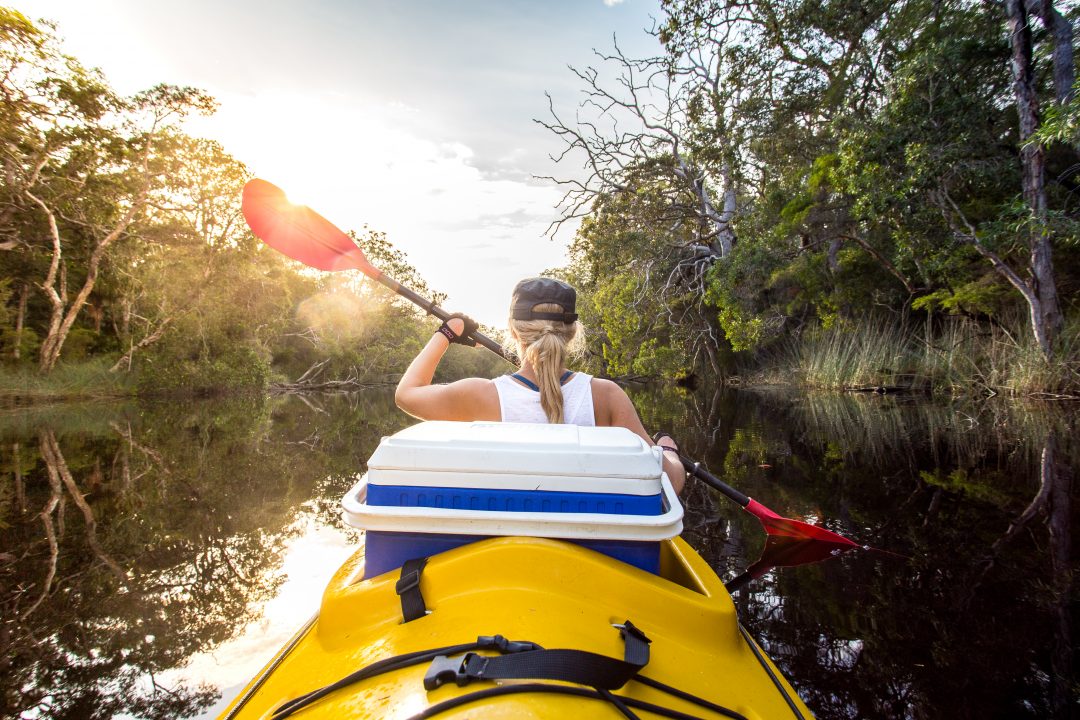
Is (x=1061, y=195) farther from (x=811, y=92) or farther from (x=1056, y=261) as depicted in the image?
(x=811, y=92)

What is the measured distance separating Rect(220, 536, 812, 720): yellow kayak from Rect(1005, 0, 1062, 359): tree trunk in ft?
30.5

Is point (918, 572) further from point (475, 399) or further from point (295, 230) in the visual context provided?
point (295, 230)

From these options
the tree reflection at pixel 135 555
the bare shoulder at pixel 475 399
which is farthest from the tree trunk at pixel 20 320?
the bare shoulder at pixel 475 399

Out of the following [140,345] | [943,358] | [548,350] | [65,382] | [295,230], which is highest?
[295,230]

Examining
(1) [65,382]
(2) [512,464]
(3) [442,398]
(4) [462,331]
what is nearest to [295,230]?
(4) [462,331]

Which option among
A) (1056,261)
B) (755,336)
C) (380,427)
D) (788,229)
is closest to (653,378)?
(755,336)

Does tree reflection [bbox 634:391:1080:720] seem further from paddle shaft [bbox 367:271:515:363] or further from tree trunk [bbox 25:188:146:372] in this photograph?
tree trunk [bbox 25:188:146:372]

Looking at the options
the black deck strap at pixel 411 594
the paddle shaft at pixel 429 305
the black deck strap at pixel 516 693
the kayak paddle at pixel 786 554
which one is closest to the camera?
the black deck strap at pixel 516 693

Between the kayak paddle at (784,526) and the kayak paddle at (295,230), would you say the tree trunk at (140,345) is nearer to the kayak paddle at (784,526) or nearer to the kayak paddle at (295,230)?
the kayak paddle at (295,230)

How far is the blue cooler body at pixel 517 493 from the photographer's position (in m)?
1.09

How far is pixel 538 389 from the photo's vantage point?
5.96 feet

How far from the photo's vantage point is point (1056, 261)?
30.3ft

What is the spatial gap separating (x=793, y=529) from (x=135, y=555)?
3834 millimetres

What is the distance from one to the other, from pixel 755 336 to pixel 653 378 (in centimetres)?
1231
